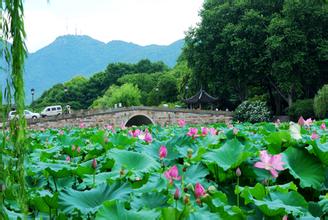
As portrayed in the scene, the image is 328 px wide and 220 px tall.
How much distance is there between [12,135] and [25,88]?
119mm

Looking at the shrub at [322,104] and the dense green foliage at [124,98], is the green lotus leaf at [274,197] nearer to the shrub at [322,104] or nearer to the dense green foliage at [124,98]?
the shrub at [322,104]

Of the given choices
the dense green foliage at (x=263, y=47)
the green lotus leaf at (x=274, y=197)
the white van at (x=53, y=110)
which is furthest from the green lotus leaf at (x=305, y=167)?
the white van at (x=53, y=110)

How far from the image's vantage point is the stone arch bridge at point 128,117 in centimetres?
3212

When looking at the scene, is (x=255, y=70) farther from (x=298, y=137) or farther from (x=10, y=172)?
(x=10, y=172)

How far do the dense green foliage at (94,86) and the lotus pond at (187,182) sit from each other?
2490 inches

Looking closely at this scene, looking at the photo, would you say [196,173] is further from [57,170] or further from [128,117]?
[128,117]

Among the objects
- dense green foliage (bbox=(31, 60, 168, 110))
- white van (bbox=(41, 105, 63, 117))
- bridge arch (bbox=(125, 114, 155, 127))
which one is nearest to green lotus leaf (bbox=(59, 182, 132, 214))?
bridge arch (bbox=(125, 114, 155, 127))

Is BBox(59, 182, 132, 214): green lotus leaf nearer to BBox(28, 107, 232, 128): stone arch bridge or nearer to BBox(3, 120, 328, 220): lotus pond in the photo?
BBox(3, 120, 328, 220): lotus pond

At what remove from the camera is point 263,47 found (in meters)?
31.0

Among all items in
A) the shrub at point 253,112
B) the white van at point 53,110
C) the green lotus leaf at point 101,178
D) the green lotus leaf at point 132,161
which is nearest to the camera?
the green lotus leaf at point 101,178

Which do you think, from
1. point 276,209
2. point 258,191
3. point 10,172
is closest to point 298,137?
point 258,191

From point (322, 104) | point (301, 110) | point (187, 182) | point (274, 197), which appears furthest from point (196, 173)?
point (301, 110)

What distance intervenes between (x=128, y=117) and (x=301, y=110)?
12.5m

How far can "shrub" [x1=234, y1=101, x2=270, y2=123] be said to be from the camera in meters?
29.4
